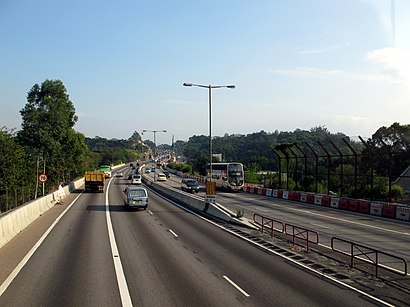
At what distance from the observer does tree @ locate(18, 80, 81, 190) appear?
51.8 meters

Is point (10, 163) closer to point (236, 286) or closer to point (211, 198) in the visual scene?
point (211, 198)

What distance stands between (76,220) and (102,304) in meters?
17.4

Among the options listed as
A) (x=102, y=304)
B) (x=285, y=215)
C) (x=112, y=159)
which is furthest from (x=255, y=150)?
(x=102, y=304)

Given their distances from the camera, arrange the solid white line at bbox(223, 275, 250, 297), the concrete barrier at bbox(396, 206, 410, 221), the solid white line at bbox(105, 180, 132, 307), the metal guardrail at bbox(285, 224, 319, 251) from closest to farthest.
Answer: the solid white line at bbox(105, 180, 132, 307) < the solid white line at bbox(223, 275, 250, 297) < the metal guardrail at bbox(285, 224, 319, 251) < the concrete barrier at bbox(396, 206, 410, 221)

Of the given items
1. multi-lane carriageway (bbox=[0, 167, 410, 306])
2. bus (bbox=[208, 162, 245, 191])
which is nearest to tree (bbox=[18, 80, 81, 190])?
bus (bbox=[208, 162, 245, 191])

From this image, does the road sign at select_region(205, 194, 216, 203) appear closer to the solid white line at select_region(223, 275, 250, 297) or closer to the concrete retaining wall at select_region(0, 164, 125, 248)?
A: the concrete retaining wall at select_region(0, 164, 125, 248)

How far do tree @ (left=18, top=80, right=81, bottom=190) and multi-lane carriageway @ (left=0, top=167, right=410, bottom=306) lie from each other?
31.0 meters

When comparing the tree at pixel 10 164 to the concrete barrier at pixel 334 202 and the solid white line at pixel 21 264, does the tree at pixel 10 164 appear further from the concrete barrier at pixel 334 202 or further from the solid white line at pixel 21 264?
the concrete barrier at pixel 334 202

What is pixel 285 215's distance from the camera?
102 feet

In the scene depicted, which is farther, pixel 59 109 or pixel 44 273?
pixel 59 109

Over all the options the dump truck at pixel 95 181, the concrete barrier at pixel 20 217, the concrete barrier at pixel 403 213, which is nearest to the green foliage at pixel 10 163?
the dump truck at pixel 95 181

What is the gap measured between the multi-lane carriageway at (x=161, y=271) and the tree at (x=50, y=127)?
31.0m

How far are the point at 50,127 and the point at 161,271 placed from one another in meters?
44.2

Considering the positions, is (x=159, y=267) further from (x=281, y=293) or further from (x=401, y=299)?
(x=401, y=299)
